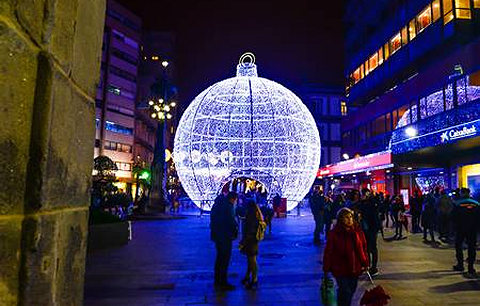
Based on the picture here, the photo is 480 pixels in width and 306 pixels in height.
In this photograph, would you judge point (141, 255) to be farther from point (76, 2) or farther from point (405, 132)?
point (405, 132)

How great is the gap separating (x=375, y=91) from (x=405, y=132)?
1590 centimetres

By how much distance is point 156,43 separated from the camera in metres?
80.8

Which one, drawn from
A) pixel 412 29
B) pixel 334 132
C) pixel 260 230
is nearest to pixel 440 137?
pixel 260 230

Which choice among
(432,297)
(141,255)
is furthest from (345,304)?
(141,255)

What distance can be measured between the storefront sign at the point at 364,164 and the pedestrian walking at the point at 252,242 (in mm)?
17767

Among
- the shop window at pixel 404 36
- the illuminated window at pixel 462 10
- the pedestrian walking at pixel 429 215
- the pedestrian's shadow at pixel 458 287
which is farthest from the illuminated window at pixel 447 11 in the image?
the pedestrian's shadow at pixel 458 287

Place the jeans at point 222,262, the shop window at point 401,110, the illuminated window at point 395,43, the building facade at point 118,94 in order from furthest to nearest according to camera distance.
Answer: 1. the building facade at point 118,94
2. the illuminated window at point 395,43
3. the shop window at point 401,110
4. the jeans at point 222,262

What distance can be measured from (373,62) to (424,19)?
9.70 metres

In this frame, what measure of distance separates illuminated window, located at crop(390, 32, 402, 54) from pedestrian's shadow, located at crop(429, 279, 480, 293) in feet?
95.1

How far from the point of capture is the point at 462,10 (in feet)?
76.7

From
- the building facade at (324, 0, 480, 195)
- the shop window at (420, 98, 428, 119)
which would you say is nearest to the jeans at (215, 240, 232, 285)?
the building facade at (324, 0, 480, 195)

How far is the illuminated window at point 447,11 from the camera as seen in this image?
78.5ft

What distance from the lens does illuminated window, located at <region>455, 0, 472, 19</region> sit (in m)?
23.4

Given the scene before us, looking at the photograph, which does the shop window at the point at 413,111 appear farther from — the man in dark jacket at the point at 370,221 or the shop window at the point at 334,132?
the shop window at the point at 334,132
